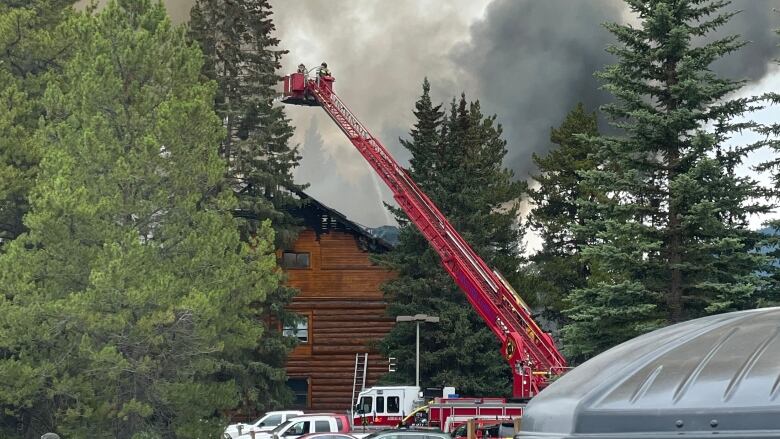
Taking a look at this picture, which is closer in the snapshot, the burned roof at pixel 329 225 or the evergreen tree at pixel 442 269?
the evergreen tree at pixel 442 269

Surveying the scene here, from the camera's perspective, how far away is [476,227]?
46.9 m

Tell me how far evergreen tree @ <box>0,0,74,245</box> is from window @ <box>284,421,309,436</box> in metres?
9.16

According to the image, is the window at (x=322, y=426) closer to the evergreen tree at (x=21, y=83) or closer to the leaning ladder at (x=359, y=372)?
the evergreen tree at (x=21, y=83)

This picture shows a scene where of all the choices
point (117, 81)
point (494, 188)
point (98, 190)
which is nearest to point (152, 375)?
point (98, 190)

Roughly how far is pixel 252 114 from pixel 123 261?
20.3m

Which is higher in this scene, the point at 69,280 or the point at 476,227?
the point at 476,227

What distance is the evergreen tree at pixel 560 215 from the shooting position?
51656 millimetres

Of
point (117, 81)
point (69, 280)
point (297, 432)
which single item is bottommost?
point (297, 432)

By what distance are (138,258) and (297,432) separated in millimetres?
8039

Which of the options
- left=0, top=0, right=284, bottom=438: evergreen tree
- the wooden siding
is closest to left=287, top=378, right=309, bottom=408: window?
the wooden siding

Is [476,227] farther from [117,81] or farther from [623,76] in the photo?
[117,81]

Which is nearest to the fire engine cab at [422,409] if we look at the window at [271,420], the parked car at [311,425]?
the parked car at [311,425]

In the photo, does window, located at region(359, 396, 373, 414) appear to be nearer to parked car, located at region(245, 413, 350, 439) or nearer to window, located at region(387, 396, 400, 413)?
window, located at region(387, 396, 400, 413)

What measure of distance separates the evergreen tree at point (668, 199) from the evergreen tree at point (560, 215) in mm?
20986
